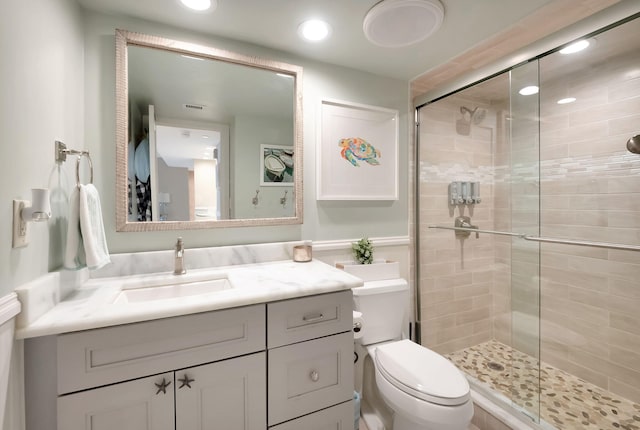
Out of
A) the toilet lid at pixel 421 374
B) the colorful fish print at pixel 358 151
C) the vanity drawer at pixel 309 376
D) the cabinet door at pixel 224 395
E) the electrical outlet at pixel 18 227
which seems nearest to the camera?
the electrical outlet at pixel 18 227

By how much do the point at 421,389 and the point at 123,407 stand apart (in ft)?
3.68

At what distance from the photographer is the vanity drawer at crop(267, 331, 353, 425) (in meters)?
1.06

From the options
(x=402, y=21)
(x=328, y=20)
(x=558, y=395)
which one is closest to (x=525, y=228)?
(x=558, y=395)

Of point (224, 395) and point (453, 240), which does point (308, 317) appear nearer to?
point (224, 395)

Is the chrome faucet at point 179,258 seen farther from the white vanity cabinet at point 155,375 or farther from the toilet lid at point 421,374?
the toilet lid at point 421,374

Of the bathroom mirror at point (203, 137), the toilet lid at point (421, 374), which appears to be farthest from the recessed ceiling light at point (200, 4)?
the toilet lid at point (421, 374)

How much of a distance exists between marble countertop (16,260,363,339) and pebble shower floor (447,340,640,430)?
1.38 m

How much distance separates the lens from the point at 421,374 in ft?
4.24

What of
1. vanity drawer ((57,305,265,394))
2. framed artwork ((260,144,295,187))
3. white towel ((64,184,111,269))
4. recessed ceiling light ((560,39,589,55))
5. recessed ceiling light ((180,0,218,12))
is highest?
recessed ceiling light ((180,0,218,12))

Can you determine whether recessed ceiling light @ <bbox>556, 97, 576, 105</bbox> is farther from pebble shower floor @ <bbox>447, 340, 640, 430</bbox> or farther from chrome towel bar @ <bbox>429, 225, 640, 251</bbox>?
pebble shower floor @ <bbox>447, 340, 640, 430</bbox>

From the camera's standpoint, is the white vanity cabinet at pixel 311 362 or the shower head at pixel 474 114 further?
the shower head at pixel 474 114

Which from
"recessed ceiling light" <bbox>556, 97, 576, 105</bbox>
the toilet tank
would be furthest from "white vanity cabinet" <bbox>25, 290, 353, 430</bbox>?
"recessed ceiling light" <bbox>556, 97, 576, 105</bbox>

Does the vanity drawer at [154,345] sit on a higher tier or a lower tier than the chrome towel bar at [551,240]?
lower

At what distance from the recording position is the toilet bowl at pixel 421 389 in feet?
3.74
